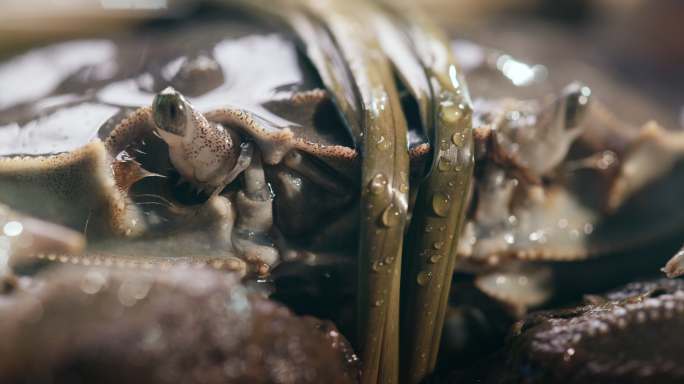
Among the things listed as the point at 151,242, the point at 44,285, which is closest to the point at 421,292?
the point at 151,242

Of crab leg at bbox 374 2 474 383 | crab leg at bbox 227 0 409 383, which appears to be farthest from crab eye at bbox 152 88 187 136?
crab leg at bbox 374 2 474 383

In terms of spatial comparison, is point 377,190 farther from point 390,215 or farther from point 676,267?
point 676,267

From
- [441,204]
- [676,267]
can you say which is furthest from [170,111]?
[676,267]

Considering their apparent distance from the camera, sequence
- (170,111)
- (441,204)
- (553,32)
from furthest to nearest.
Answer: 1. (553,32)
2. (441,204)
3. (170,111)

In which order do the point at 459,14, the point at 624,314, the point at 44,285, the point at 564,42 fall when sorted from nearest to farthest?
the point at 44,285 → the point at 624,314 → the point at 564,42 → the point at 459,14

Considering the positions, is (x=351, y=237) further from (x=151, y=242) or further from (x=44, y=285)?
(x=44, y=285)

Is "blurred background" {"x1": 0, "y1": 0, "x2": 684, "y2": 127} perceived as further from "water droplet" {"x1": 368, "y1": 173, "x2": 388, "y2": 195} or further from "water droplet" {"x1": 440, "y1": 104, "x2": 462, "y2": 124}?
"water droplet" {"x1": 368, "y1": 173, "x2": 388, "y2": 195}
